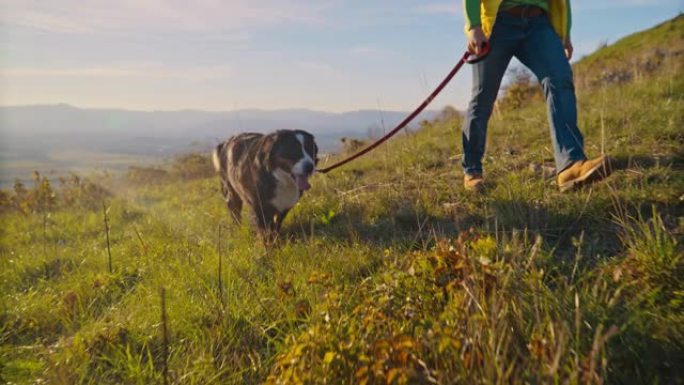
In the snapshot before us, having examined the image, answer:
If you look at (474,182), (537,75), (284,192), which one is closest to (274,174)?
(284,192)

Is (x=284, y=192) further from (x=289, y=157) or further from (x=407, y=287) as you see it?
(x=407, y=287)

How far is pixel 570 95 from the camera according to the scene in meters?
3.23

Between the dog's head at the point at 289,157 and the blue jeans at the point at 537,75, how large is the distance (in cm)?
173

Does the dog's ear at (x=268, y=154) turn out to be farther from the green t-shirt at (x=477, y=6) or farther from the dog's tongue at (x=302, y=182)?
the green t-shirt at (x=477, y=6)

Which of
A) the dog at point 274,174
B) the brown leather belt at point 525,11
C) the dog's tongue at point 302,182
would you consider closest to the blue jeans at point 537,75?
the brown leather belt at point 525,11

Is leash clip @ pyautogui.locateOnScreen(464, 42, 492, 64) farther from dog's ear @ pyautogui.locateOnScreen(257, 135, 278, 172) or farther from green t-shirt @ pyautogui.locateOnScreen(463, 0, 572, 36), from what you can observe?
dog's ear @ pyautogui.locateOnScreen(257, 135, 278, 172)

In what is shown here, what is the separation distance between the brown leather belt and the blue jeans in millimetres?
27

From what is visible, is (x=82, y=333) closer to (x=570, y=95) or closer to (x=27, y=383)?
(x=27, y=383)

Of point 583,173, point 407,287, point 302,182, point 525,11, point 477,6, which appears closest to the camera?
point 407,287

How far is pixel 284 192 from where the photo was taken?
448 cm

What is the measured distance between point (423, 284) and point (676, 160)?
2809mm

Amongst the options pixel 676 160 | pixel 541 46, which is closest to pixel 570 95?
pixel 541 46

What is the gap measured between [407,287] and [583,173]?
76.7 inches

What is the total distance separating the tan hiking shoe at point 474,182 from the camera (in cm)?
369
